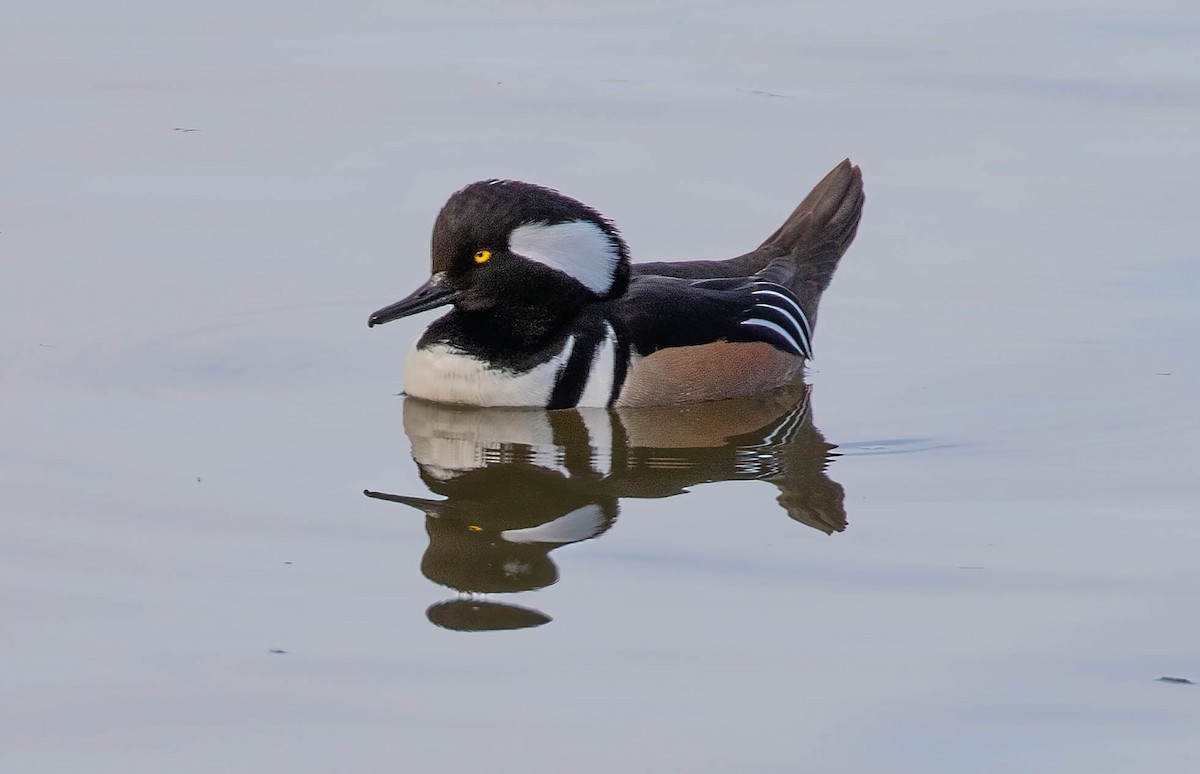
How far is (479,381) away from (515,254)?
2.06 ft

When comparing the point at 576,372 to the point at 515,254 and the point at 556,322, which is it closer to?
the point at 556,322

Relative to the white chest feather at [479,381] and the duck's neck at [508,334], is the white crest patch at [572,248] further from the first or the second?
the white chest feather at [479,381]

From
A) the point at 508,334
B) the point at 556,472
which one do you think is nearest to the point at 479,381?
the point at 508,334

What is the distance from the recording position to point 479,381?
9.27 metres

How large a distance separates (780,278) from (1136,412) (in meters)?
2.15

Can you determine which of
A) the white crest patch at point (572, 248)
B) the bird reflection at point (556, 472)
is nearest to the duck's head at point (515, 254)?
the white crest patch at point (572, 248)

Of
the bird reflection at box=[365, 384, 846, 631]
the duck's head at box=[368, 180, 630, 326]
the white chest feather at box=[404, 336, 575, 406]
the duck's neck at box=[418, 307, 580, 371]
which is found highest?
the duck's head at box=[368, 180, 630, 326]

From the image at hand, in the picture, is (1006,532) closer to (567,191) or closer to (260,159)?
(567,191)

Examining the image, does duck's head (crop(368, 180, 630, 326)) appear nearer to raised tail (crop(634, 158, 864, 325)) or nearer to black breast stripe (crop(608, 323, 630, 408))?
black breast stripe (crop(608, 323, 630, 408))

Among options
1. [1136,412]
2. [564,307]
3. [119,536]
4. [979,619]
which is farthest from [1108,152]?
[119,536]

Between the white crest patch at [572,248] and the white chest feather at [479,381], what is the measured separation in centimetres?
34

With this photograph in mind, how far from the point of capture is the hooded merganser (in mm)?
9148

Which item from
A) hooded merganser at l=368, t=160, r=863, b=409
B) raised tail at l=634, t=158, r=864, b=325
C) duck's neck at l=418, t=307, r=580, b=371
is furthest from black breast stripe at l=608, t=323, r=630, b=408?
raised tail at l=634, t=158, r=864, b=325

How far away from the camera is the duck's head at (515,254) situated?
9094 mm
